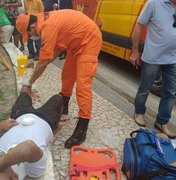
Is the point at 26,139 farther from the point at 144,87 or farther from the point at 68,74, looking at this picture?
the point at 144,87

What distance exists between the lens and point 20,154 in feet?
6.75

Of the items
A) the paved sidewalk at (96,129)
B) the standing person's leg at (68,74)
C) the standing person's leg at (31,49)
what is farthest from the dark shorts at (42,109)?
the standing person's leg at (31,49)

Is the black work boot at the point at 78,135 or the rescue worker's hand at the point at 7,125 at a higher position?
the rescue worker's hand at the point at 7,125

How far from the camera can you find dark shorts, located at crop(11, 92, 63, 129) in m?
2.78

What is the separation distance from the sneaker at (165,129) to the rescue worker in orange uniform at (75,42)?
914 millimetres

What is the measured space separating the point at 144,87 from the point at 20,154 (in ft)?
6.24

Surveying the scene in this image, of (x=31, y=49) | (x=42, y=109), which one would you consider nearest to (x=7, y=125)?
(x=42, y=109)

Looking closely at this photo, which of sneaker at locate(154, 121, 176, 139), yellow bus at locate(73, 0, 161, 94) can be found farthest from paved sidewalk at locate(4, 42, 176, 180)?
yellow bus at locate(73, 0, 161, 94)

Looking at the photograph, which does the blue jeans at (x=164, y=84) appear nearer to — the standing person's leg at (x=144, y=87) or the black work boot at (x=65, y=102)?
the standing person's leg at (x=144, y=87)

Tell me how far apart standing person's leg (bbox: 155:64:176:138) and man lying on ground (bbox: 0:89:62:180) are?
1240 millimetres

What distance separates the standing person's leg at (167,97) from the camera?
11.3ft

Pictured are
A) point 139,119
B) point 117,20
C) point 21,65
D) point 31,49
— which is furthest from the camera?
point 31,49

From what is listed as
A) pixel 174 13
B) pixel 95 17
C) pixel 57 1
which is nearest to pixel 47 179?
pixel 174 13

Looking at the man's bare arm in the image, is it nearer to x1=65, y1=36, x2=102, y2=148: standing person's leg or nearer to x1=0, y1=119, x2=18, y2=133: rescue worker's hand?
x1=0, y1=119, x2=18, y2=133: rescue worker's hand
